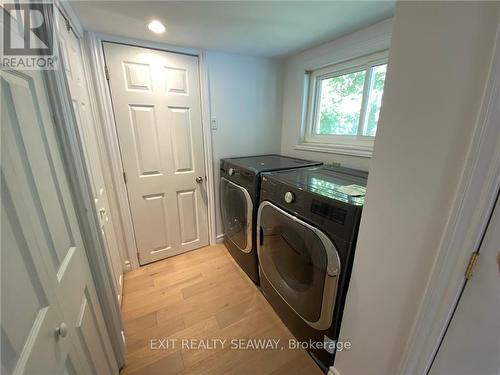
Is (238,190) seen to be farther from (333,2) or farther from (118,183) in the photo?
(333,2)

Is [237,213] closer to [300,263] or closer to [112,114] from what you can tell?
[300,263]

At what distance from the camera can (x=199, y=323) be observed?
1.48 meters

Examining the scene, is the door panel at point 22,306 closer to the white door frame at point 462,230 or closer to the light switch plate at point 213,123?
the white door frame at point 462,230

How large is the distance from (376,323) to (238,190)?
122cm

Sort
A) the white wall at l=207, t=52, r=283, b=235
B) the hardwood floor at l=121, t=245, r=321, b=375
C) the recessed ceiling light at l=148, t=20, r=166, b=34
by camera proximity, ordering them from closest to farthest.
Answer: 1. the hardwood floor at l=121, t=245, r=321, b=375
2. the recessed ceiling light at l=148, t=20, r=166, b=34
3. the white wall at l=207, t=52, r=283, b=235

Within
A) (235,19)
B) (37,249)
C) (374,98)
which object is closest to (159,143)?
(235,19)

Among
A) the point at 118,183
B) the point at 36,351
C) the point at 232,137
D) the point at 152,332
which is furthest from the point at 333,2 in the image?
the point at 152,332

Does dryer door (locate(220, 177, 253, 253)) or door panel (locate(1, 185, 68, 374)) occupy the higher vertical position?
door panel (locate(1, 185, 68, 374))

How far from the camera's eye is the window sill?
60.7 inches

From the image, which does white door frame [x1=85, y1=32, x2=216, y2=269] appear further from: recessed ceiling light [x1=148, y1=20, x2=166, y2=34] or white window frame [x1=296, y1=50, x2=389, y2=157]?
white window frame [x1=296, y1=50, x2=389, y2=157]

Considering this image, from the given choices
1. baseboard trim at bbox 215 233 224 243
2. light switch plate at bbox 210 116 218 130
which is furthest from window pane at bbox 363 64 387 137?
baseboard trim at bbox 215 233 224 243

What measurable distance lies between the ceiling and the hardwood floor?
199 centimetres

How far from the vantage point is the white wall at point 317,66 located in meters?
1.39

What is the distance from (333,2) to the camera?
1.12 meters
